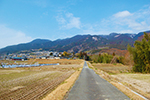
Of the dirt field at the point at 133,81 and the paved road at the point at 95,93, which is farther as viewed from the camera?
the dirt field at the point at 133,81

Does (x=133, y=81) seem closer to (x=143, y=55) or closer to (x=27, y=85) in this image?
(x=27, y=85)

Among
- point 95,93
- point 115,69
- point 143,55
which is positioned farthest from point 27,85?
point 115,69

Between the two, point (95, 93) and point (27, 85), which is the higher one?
point (95, 93)

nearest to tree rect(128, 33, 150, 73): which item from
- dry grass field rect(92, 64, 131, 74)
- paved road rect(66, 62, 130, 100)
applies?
dry grass field rect(92, 64, 131, 74)

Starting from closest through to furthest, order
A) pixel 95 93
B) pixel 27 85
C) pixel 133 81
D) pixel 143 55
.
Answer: pixel 95 93, pixel 27 85, pixel 133 81, pixel 143 55

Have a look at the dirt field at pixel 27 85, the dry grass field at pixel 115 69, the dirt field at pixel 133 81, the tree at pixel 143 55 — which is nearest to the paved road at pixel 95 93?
the dirt field at pixel 133 81

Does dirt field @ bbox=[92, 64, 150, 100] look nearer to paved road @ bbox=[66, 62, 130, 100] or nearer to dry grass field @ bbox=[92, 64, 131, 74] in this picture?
paved road @ bbox=[66, 62, 130, 100]

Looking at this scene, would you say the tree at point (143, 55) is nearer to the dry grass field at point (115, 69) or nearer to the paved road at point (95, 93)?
the dry grass field at point (115, 69)

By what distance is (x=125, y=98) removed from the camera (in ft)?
29.4

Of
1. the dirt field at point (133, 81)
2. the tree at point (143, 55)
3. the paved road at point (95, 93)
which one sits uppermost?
the tree at point (143, 55)

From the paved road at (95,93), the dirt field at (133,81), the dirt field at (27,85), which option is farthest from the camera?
the dirt field at (133,81)

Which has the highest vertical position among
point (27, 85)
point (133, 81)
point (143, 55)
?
Result: point (143, 55)

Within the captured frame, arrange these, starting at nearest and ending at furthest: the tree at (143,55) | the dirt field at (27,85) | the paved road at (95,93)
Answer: the paved road at (95,93), the dirt field at (27,85), the tree at (143,55)

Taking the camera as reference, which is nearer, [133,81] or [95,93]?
[95,93]
